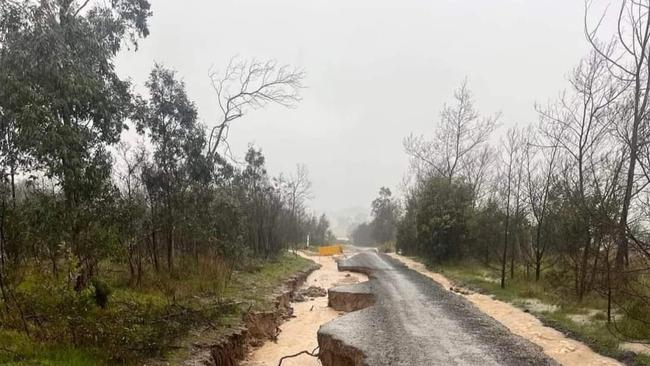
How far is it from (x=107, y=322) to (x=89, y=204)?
10.1 ft

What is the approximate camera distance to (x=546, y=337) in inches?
404

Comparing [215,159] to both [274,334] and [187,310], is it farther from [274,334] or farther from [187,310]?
[187,310]

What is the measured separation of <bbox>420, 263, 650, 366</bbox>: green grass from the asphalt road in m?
1.50

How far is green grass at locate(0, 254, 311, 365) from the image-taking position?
627cm

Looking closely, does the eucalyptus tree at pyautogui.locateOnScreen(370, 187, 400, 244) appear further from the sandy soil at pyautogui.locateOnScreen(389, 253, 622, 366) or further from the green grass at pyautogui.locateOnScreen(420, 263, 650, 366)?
the sandy soil at pyautogui.locateOnScreen(389, 253, 622, 366)

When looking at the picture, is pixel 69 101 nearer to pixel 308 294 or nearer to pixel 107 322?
pixel 107 322

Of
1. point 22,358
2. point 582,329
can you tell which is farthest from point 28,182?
point 582,329

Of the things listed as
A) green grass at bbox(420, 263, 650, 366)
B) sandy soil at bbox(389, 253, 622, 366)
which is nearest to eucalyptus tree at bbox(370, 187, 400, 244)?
green grass at bbox(420, 263, 650, 366)

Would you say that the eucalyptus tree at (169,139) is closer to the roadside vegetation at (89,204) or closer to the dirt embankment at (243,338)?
the roadside vegetation at (89,204)

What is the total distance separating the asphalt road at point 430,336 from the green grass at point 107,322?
2.89 meters

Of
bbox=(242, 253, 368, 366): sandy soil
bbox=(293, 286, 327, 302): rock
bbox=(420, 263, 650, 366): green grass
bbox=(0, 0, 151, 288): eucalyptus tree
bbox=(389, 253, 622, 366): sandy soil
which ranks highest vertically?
bbox=(0, 0, 151, 288): eucalyptus tree

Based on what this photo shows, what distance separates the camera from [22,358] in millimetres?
5898

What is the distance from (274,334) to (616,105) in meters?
12.3

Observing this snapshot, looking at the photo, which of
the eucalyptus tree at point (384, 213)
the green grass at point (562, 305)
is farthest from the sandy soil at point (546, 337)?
the eucalyptus tree at point (384, 213)
